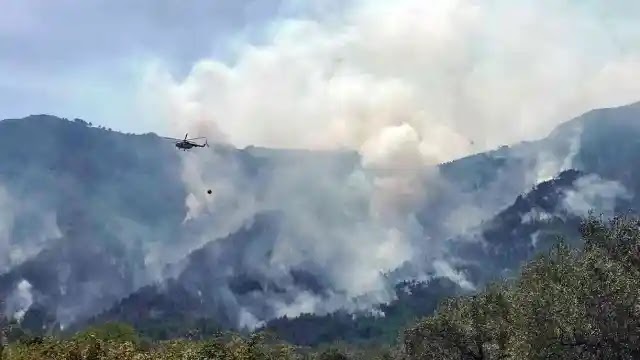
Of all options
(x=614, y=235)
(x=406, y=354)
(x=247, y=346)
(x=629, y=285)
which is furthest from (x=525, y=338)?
(x=406, y=354)

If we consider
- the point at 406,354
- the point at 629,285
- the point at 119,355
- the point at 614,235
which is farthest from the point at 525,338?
the point at 406,354

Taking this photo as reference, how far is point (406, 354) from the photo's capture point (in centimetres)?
11594

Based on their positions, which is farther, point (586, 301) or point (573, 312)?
point (586, 301)

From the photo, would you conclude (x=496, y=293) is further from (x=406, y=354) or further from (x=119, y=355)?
(x=119, y=355)

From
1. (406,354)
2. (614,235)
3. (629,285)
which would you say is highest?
(614,235)

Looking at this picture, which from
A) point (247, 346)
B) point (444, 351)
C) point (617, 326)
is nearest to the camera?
point (617, 326)

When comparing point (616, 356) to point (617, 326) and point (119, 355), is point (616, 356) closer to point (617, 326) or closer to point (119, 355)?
point (617, 326)

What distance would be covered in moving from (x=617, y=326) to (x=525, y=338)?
7.71 m

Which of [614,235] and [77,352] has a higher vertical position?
[614,235]

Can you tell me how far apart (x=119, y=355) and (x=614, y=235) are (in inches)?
1856

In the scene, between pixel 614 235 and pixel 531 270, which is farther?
pixel 531 270

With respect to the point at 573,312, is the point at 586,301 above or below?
above

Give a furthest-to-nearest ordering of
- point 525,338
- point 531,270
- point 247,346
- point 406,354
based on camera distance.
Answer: point 406,354
point 531,270
point 247,346
point 525,338

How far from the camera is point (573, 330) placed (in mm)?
57531
